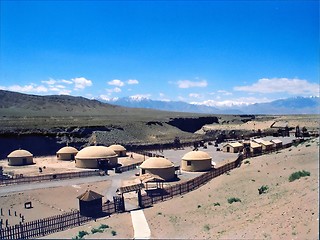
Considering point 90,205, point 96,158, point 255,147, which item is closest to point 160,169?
point 96,158

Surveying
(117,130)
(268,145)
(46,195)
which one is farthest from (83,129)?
(46,195)

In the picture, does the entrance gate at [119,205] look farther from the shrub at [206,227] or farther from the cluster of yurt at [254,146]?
the cluster of yurt at [254,146]

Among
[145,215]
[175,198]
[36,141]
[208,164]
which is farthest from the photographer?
[36,141]

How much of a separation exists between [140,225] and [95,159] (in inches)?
885

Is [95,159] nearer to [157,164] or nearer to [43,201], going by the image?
[157,164]

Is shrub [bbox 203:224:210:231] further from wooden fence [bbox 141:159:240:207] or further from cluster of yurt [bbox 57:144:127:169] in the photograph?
cluster of yurt [bbox 57:144:127:169]

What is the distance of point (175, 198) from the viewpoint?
26.5 metres

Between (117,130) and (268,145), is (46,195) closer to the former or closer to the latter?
(268,145)

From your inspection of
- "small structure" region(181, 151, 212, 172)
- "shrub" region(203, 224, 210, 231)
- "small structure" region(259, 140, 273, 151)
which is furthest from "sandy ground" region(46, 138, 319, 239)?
"small structure" region(259, 140, 273, 151)

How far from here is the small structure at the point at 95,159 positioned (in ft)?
137

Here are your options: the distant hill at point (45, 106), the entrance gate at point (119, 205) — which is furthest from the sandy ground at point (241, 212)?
the distant hill at point (45, 106)

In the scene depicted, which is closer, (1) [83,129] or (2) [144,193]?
(2) [144,193]

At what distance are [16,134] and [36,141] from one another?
4.26 meters

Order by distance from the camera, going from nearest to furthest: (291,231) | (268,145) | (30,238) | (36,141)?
(291,231), (30,238), (268,145), (36,141)
